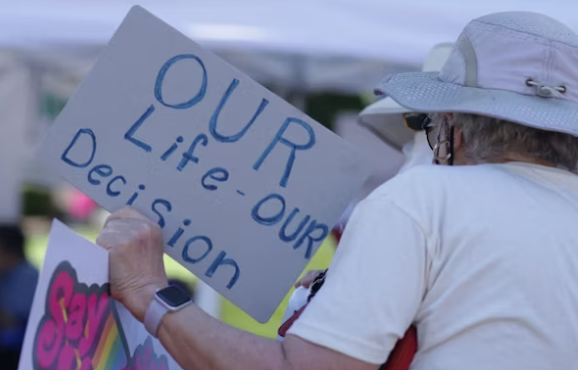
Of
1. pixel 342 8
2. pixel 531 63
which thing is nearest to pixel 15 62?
pixel 342 8

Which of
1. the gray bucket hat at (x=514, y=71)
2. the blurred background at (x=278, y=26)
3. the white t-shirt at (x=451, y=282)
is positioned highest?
the gray bucket hat at (x=514, y=71)

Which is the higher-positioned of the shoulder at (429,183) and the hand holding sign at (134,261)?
the shoulder at (429,183)

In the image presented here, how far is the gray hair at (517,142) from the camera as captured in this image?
1.28 meters

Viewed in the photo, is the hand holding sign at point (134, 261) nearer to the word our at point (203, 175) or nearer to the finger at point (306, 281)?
the word our at point (203, 175)

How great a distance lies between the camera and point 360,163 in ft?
4.74

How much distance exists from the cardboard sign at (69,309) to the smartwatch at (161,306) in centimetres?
12

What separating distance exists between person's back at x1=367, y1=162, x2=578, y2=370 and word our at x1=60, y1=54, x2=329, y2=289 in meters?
0.28

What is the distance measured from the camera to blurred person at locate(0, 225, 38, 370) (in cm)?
404

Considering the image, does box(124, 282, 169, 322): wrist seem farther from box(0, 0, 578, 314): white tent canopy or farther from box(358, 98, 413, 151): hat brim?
box(0, 0, 578, 314): white tent canopy

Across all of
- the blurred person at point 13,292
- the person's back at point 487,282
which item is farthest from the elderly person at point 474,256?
the blurred person at point 13,292

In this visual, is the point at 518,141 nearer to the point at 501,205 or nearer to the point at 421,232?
the point at 501,205

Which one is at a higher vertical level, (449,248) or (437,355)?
(449,248)

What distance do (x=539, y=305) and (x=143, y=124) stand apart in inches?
27.4

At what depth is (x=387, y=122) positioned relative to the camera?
96.7 inches
